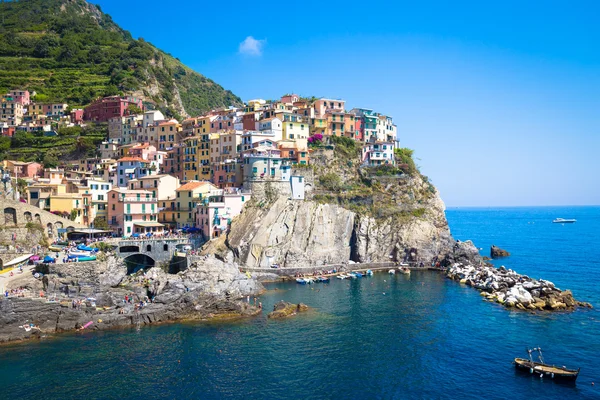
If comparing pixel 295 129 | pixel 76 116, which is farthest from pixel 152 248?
pixel 76 116

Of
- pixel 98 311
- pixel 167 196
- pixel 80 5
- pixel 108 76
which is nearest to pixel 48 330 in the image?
pixel 98 311

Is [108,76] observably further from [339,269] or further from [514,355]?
[514,355]

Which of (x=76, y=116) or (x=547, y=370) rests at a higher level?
(x=76, y=116)

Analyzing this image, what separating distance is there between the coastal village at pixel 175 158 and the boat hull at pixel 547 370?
46.6 meters

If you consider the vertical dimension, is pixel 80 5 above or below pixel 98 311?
above

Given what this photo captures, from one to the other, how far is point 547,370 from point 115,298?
43050 millimetres

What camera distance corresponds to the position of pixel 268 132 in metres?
88.1

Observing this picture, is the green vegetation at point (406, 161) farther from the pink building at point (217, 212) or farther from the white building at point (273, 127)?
the pink building at point (217, 212)

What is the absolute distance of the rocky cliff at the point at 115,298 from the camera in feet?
155

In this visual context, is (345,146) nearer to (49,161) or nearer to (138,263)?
(138,263)

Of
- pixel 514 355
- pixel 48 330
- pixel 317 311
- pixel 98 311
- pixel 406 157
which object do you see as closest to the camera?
pixel 514 355

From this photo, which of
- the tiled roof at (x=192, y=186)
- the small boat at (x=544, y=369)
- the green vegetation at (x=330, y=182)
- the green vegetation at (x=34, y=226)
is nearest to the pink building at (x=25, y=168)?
the green vegetation at (x=34, y=226)

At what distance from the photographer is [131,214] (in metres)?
71.1

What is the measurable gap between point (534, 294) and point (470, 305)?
8.65 m
